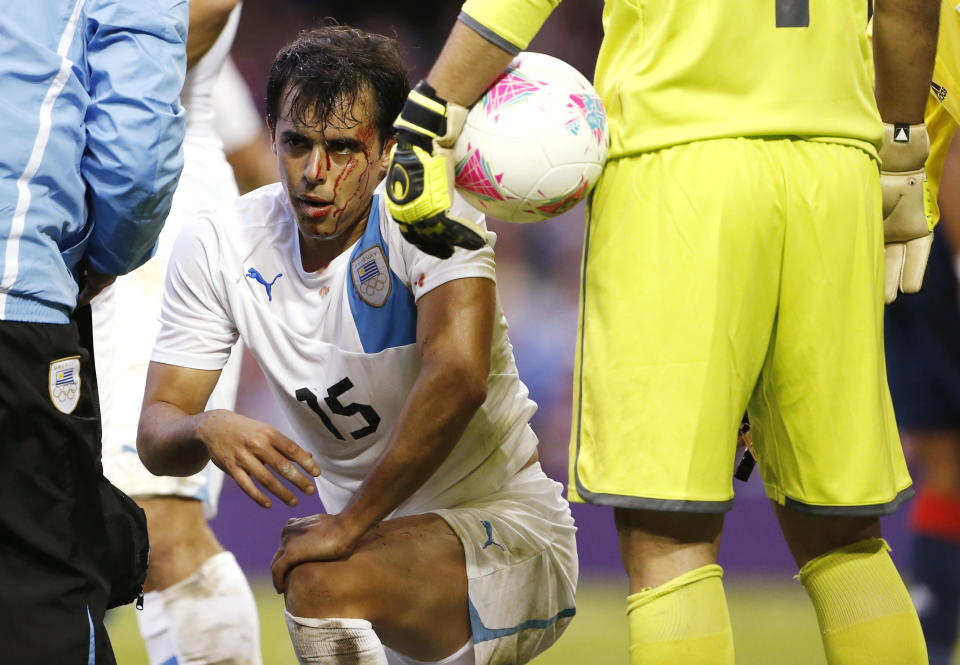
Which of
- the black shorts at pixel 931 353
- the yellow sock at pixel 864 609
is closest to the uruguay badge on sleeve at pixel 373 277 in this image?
the yellow sock at pixel 864 609

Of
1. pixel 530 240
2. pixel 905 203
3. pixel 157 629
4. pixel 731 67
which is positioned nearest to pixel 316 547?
pixel 157 629

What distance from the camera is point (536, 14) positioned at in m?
2.04

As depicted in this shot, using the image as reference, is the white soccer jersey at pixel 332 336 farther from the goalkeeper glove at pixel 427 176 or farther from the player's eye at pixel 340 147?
the goalkeeper glove at pixel 427 176

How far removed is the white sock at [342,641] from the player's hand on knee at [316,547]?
106mm

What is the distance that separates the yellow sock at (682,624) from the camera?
1.98m

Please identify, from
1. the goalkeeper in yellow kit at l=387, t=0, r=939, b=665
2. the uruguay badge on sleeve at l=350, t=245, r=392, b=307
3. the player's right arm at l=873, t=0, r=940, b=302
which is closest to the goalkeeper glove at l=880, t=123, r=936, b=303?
the player's right arm at l=873, t=0, r=940, b=302

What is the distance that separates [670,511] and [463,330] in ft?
1.87

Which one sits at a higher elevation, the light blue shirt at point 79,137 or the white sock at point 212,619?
the light blue shirt at point 79,137

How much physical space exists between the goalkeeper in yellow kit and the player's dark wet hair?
0.56m

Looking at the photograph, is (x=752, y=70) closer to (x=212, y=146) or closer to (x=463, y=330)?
(x=463, y=330)

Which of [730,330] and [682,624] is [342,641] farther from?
[730,330]

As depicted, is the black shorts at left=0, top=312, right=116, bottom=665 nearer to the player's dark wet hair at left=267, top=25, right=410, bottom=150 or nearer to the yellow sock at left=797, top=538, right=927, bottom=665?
the player's dark wet hair at left=267, top=25, right=410, bottom=150

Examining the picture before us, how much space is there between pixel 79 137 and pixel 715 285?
3.49 ft

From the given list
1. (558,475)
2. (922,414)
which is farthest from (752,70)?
(558,475)
